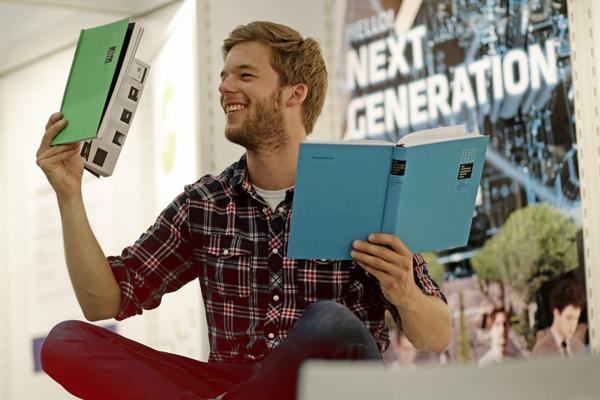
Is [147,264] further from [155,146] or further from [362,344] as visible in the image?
[155,146]

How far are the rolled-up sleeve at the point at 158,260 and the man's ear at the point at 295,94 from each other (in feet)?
1.06

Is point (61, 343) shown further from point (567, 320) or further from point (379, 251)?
point (567, 320)

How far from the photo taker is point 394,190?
1.75m

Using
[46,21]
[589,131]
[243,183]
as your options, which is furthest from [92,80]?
[46,21]

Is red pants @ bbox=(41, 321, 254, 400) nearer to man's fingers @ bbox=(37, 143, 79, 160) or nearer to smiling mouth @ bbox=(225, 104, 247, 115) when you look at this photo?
man's fingers @ bbox=(37, 143, 79, 160)

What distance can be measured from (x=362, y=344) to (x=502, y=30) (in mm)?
1671

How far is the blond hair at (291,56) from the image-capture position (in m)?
2.17

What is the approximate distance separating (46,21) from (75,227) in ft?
5.34

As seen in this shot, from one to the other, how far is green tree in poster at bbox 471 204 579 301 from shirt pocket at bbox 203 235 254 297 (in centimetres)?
111

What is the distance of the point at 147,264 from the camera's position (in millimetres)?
2012

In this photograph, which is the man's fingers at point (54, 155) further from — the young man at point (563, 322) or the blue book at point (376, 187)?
the young man at point (563, 322)

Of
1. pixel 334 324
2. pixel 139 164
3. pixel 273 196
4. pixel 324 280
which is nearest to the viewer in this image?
pixel 334 324

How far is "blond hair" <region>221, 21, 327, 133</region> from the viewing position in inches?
85.4

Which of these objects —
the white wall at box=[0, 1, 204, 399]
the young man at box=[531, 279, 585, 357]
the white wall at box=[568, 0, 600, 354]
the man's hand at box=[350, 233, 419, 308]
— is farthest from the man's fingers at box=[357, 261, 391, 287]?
the white wall at box=[0, 1, 204, 399]
